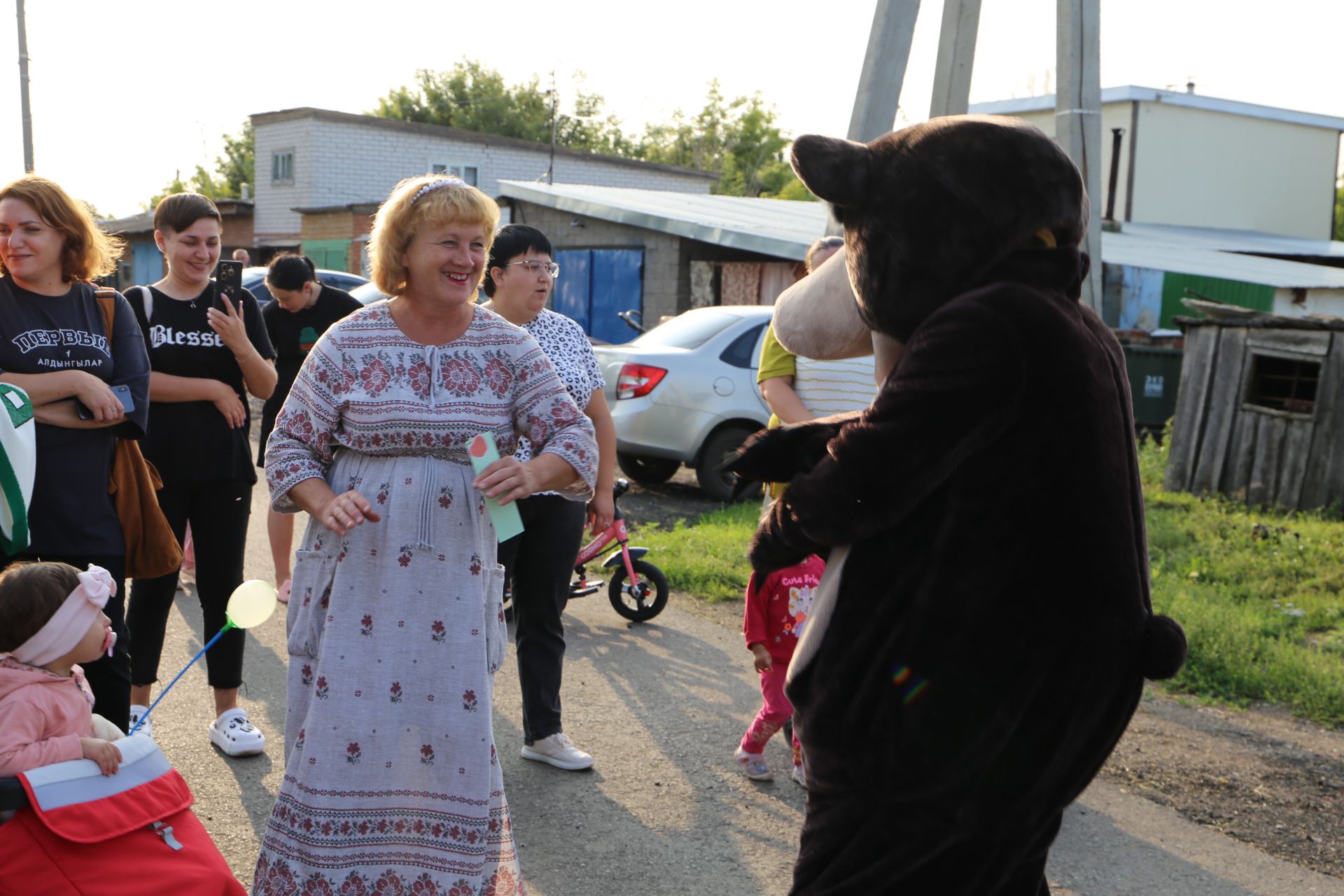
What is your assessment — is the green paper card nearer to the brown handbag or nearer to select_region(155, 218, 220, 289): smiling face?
the brown handbag

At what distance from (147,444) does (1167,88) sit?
3244cm

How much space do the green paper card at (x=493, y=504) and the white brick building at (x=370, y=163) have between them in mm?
33616

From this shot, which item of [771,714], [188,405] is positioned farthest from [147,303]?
[771,714]

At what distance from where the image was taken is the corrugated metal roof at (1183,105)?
102 feet

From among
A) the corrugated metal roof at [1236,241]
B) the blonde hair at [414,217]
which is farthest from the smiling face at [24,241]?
the corrugated metal roof at [1236,241]

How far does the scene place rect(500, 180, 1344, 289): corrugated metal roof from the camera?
1698 centimetres

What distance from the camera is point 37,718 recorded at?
2654 mm

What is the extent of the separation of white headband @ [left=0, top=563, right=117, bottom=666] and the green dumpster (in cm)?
1395

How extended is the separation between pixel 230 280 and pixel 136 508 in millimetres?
1200

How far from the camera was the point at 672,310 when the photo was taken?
1867 cm

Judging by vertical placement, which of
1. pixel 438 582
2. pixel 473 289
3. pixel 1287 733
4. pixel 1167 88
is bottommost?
pixel 1287 733

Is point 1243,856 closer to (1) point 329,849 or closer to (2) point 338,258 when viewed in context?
(1) point 329,849

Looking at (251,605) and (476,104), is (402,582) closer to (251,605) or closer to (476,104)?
(251,605)

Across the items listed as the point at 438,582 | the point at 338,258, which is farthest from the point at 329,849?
the point at 338,258
